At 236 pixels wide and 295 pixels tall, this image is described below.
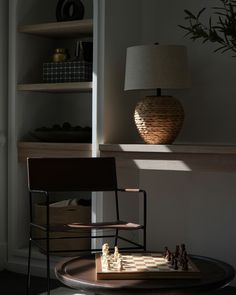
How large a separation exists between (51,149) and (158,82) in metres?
0.85

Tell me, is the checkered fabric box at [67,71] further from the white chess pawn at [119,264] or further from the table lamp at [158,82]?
the white chess pawn at [119,264]

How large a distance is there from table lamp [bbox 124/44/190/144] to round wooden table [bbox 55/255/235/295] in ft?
4.00

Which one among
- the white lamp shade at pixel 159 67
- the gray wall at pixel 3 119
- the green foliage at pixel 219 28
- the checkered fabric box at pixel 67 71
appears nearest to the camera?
the green foliage at pixel 219 28

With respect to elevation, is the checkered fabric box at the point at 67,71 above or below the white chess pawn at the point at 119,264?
above

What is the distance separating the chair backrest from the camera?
342cm

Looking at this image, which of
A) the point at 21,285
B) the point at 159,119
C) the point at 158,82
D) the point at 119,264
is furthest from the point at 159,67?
the point at 21,285

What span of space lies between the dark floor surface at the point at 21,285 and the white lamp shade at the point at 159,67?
50.3 inches

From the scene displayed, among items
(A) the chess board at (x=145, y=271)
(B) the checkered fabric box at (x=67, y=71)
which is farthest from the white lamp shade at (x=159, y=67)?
(A) the chess board at (x=145, y=271)

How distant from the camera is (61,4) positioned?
13.6ft

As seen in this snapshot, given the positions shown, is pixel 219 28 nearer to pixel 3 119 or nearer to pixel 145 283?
pixel 3 119

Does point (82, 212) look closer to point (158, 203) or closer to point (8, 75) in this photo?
point (158, 203)

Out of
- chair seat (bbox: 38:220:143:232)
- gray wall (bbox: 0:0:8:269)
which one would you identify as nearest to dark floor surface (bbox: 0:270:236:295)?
gray wall (bbox: 0:0:8:269)

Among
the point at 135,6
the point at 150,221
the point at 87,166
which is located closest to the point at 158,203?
the point at 150,221

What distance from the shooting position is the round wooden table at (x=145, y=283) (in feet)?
7.37
